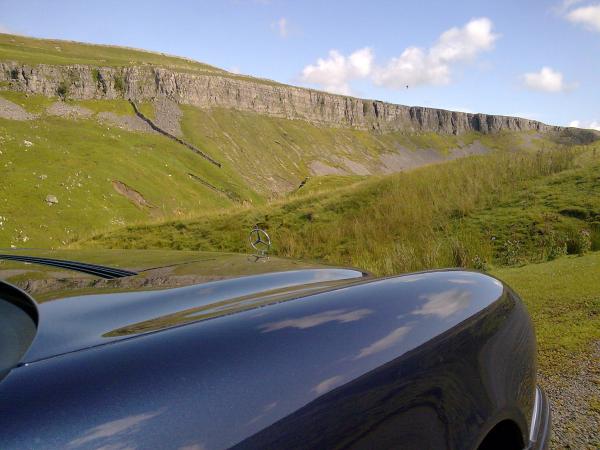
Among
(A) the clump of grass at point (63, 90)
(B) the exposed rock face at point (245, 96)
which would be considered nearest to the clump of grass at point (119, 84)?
(B) the exposed rock face at point (245, 96)

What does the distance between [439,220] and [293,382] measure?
29.0 feet

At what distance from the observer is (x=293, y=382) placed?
1089 millimetres

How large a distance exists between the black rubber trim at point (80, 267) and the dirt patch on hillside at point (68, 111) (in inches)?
3345

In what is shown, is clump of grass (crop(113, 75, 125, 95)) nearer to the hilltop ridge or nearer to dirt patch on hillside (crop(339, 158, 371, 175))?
the hilltop ridge

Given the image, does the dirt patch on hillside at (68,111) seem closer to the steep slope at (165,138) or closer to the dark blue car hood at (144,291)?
the steep slope at (165,138)

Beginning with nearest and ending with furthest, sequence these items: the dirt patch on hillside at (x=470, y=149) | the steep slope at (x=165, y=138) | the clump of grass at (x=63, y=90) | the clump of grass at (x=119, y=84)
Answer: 1. the steep slope at (x=165, y=138)
2. the clump of grass at (x=63, y=90)
3. the clump of grass at (x=119, y=84)
4. the dirt patch on hillside at (x=470, y=149)

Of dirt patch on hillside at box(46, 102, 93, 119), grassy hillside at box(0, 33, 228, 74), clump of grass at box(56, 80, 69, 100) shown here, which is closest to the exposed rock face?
clump of grass at box(56, 80, 69, 100)

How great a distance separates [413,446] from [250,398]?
0.48 meters

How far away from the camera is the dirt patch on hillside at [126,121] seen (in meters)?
87.2

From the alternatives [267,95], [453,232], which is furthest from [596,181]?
[267,95]

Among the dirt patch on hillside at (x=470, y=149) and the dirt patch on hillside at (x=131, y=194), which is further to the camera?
the dirt patch on hillside at (x=470, y=149)

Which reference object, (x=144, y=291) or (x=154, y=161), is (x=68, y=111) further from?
(x=144, y=291)

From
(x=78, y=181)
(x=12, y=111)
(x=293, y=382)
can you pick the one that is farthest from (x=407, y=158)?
(x=293, y=382)

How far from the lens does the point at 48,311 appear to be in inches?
54.4
